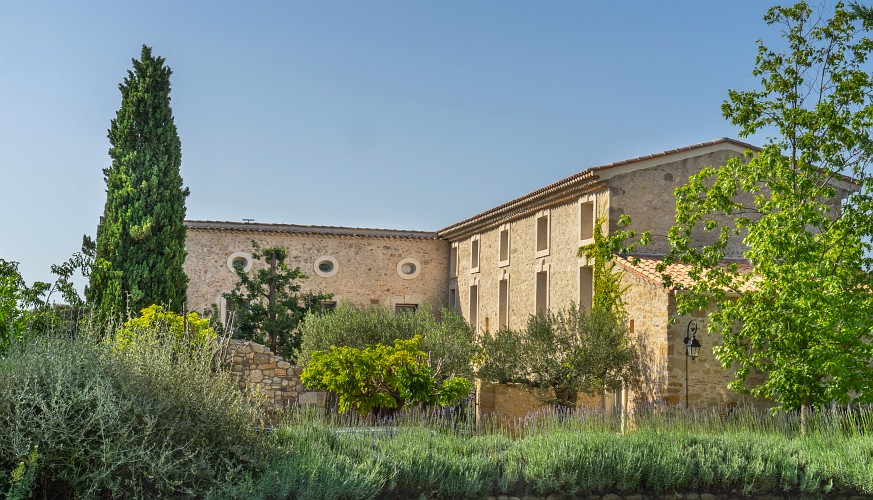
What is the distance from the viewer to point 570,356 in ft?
53.1

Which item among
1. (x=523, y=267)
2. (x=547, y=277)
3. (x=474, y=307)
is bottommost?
(x=474, y=307)

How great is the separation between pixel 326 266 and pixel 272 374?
33.6 feet

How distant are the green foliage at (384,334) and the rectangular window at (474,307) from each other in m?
2.34

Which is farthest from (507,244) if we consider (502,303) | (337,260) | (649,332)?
(649,332)

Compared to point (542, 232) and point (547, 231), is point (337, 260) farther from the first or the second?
point (547, 231)

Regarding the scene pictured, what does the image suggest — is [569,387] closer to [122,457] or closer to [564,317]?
[564,317]

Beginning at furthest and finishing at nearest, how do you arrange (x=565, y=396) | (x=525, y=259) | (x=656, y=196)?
(x=525, y=259) → (x=656, y=196) → (x=565, y=396)

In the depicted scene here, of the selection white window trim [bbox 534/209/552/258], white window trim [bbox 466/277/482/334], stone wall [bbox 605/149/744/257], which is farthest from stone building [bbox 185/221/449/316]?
stone wall [bbox 605/149/744/257]

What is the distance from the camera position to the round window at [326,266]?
24953mm

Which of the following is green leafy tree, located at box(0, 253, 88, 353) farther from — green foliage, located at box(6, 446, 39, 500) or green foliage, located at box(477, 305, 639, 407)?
green foliage, located at box(477, 305, 639, 407)

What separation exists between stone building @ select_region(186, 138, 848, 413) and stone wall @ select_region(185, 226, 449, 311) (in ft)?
0.10

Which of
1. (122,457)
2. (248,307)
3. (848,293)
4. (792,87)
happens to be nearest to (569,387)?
(848,293)

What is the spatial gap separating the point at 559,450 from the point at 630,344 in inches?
284

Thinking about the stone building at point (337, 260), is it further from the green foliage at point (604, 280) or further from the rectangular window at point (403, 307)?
the green foliage at point (604, 280)
